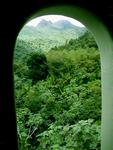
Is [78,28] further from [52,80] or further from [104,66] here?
[104,66]

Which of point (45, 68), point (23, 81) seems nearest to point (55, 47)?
point (45, 68)

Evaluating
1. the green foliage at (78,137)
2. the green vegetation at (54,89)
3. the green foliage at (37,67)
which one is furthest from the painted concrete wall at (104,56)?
the green foliage at (37,67)

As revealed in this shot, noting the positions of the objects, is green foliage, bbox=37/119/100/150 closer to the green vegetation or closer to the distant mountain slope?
the green vegetation

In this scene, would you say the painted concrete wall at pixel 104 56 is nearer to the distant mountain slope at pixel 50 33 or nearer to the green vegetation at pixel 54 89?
the green vegetation at pixel 54 89

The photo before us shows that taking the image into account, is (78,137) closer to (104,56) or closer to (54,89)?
(104,56)

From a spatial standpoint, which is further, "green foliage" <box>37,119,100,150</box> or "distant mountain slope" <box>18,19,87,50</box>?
"distant mountain slope" <box>18,19,87,50</box>

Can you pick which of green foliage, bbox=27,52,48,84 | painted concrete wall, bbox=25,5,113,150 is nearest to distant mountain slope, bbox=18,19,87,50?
green foliage, bbox=27,52,48,84

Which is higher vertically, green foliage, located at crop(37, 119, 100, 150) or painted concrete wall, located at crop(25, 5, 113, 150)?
painted concrete wall, located at crop(25, 5, 113, 150)
